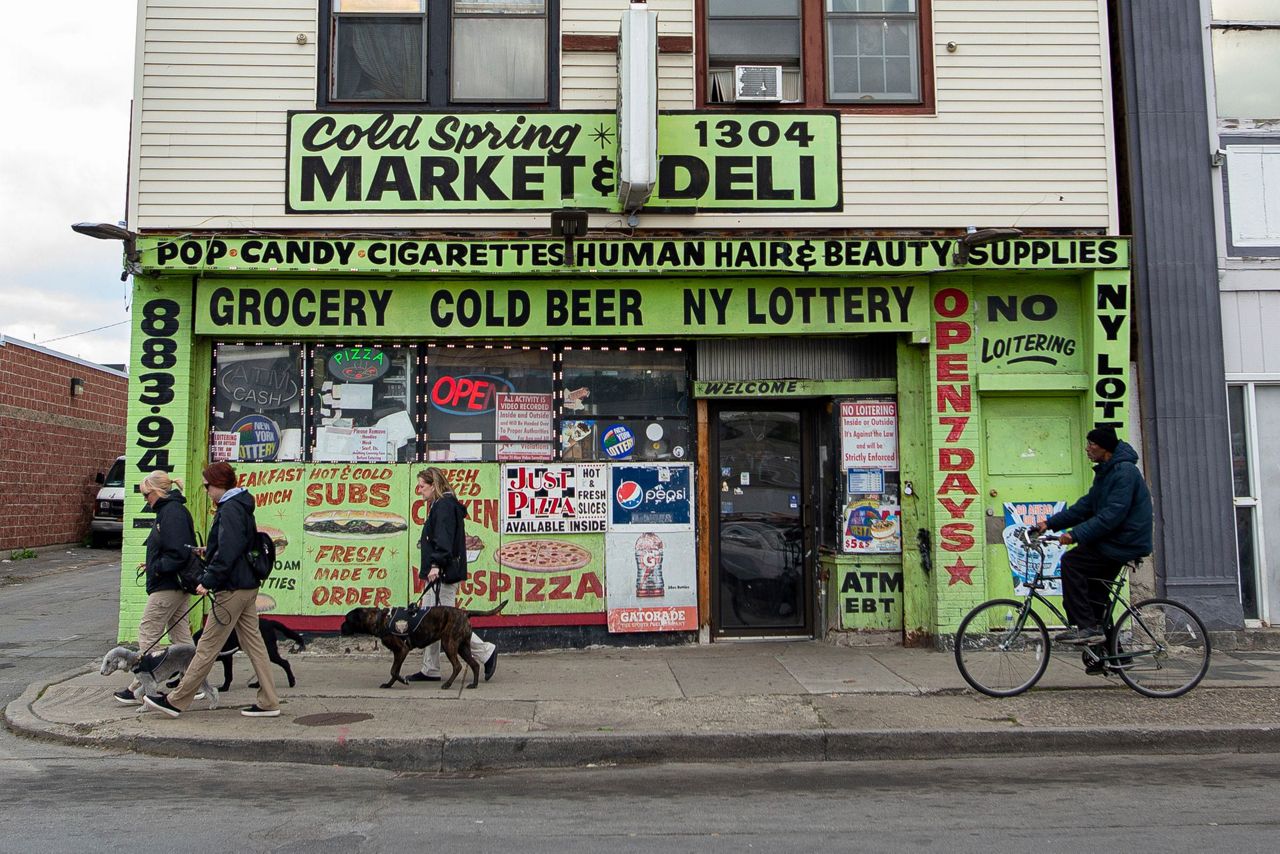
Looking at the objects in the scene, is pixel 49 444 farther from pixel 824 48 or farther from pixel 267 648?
pixel 824 48

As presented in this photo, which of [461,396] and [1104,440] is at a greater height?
[461,396]

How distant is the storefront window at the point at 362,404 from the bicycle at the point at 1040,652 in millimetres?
5300

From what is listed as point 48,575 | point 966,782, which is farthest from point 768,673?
point 48,575

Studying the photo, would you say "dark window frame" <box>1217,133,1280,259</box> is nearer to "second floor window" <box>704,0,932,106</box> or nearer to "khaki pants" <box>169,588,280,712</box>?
"second floor window" <box>704,0,932,106</box>

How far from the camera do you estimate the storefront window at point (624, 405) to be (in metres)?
10.1

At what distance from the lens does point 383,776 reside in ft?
21.2

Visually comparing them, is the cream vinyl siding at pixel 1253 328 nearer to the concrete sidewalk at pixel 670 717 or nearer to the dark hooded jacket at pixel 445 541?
the concrete sidewalk at pixel 670 717

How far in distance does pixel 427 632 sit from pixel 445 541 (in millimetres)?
717

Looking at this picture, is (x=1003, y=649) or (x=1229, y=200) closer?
(x=1003, y=649)

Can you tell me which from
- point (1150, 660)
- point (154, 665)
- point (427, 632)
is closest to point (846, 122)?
point (1150, 660)

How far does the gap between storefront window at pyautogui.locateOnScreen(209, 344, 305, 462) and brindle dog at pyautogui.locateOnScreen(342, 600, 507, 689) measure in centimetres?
233

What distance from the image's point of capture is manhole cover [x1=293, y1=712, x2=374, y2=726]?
7238mm

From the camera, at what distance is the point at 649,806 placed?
573cm

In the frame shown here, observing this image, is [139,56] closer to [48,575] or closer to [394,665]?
[394,665]
